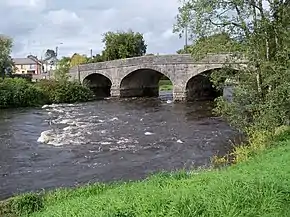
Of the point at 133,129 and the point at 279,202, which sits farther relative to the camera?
the point at 133,129

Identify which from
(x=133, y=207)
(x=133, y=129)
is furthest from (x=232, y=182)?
(x=133, y=129)

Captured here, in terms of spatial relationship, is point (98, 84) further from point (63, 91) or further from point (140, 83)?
point (63, 91)

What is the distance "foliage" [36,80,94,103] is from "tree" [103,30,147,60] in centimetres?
2182

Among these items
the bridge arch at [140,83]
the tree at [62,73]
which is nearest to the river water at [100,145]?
the tree at [62,73]

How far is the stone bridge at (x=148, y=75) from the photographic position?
49166mm

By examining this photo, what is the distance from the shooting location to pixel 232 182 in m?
8.58

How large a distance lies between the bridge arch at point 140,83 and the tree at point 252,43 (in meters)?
35.7

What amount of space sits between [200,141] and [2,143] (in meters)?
10.4

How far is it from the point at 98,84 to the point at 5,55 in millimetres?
12940

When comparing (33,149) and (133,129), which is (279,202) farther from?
(133,129)

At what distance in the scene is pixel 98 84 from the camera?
215 ft

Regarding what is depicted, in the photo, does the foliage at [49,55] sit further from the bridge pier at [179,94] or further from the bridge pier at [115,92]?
the bridge pier at [179,94]

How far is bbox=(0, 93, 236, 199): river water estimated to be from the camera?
694 inches

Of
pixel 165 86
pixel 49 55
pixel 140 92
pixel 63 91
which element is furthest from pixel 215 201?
pixel 49 55
